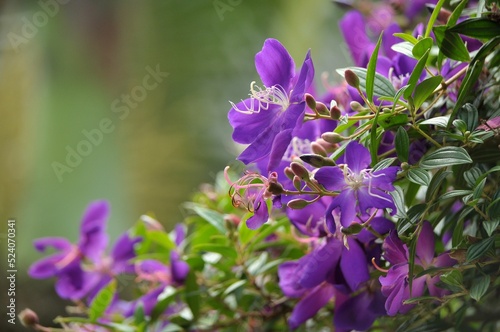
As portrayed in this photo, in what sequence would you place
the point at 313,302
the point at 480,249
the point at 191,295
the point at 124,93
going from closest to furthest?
the point at 480,249, the point at 313,302, the point at 191,295, the point at 124,93

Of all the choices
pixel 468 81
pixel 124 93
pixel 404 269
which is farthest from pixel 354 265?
pixel 124 93

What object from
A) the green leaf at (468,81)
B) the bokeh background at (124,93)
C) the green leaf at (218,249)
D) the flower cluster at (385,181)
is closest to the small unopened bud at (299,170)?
the flower cluster at (385,181)

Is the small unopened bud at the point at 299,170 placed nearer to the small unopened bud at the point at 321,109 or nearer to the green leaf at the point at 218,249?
the small unopened bud at the point at 321,109

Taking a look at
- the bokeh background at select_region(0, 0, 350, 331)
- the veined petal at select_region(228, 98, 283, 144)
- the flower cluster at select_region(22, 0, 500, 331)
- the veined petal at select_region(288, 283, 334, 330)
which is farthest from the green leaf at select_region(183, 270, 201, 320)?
the bokeh background at select_region(0, 0, 350, 331)

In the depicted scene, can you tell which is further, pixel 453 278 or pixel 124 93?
pixel 124 93

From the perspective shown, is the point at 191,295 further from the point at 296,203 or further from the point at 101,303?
the point at 296,203

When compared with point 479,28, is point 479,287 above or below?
below

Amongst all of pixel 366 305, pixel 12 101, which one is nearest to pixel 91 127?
pixel 12 101
